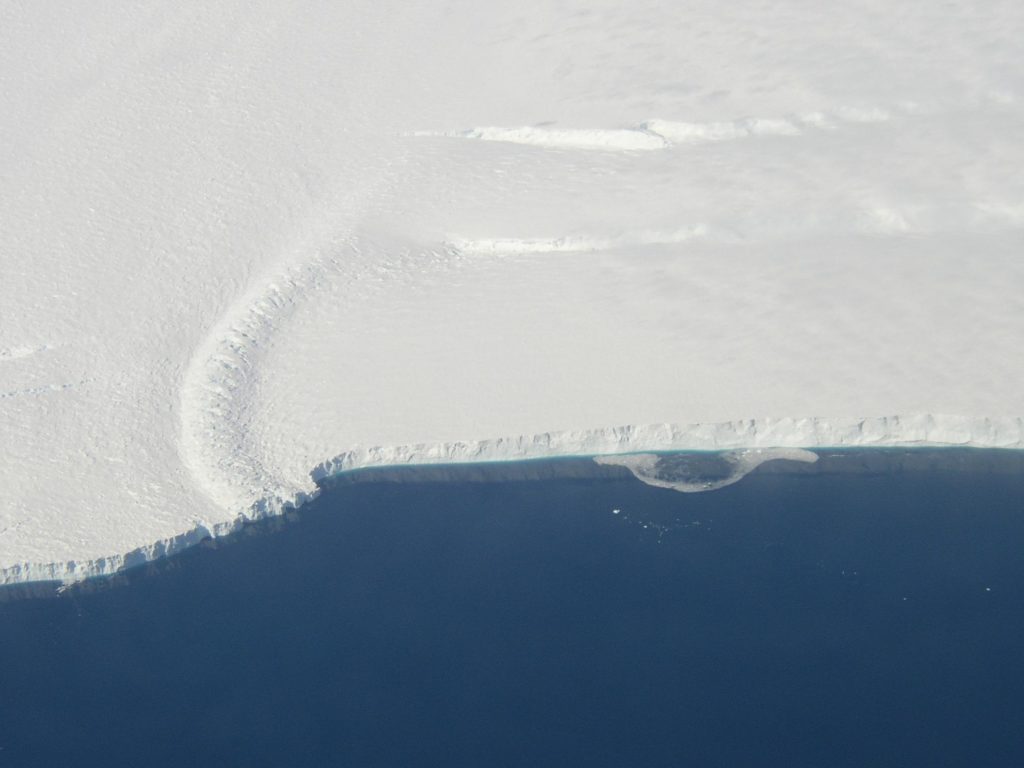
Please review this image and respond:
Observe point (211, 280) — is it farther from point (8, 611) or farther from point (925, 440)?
point (925, 440)

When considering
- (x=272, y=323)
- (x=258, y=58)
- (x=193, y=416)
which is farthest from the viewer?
(x=258, y=58)

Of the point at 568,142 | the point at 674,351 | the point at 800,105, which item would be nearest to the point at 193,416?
the point at 674,351

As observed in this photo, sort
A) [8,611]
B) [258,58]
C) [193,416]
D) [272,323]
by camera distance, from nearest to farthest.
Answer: [8,611], [193,416], [272,323], [258,58]

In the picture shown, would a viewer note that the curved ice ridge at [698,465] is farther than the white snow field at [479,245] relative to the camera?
No

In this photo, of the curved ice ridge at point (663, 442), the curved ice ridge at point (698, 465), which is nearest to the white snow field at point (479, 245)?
the curved ice ridge at point (663, 442)

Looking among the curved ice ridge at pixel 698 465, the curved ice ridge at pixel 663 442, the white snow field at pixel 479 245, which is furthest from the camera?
the white snow field at pixel 479 245

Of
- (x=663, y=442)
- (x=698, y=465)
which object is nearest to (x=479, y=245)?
(x=663, y=442)

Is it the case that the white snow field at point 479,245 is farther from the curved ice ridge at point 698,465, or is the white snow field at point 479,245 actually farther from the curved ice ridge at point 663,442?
the curved ice ridge at point 698,465

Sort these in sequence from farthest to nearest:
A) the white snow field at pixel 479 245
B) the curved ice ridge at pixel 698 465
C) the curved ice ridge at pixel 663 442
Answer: the white snow field at pixel 479 245, the curved ice ridge at pixel 698 465, the curved ice ridge at pixel 663 442
